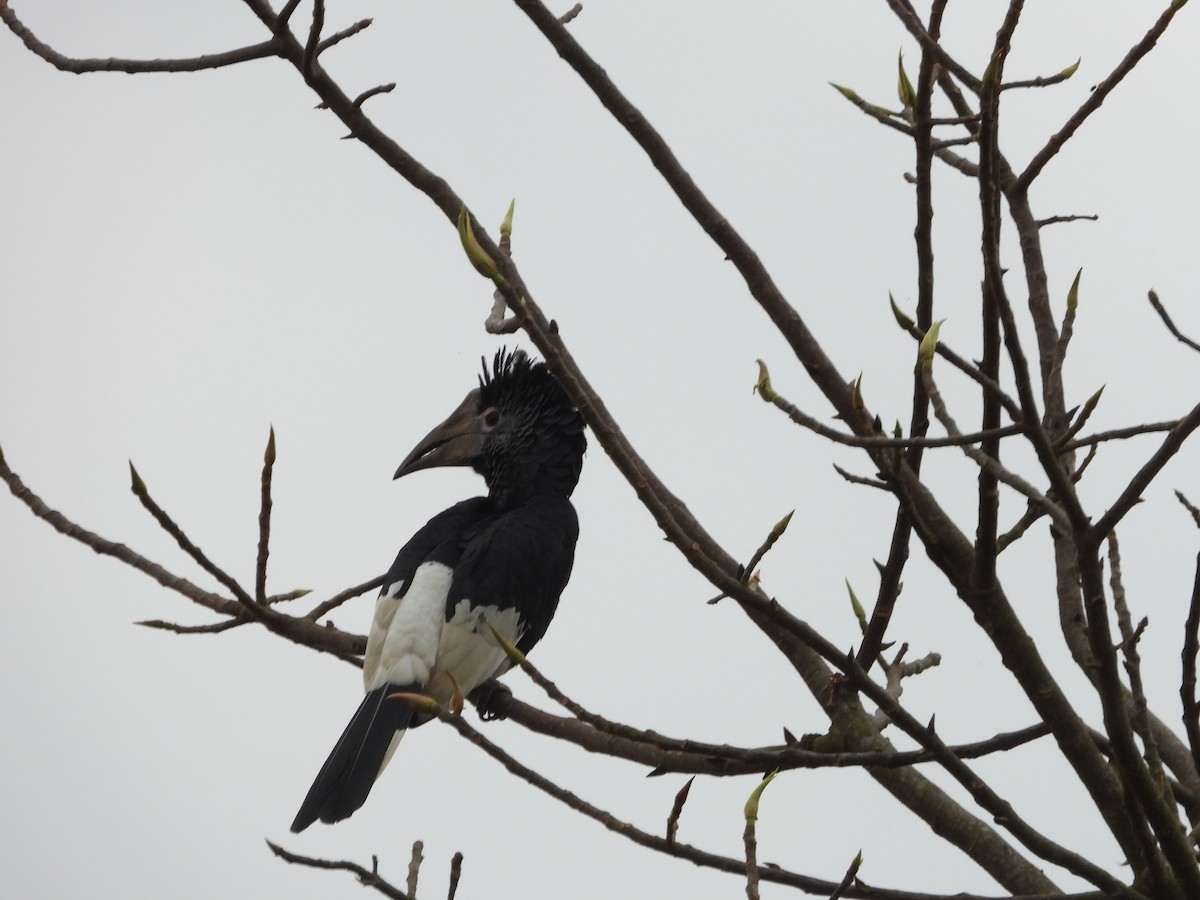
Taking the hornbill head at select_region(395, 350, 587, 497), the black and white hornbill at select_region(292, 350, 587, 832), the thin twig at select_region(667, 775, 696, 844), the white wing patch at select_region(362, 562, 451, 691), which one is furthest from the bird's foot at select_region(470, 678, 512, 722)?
the thin twig at select_region(667, 775, 696, 844)

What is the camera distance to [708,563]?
181 cm

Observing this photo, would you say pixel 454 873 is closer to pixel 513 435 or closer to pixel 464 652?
pixel 464 652

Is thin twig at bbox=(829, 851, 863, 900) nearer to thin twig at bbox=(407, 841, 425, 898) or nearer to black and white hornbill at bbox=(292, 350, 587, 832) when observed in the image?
thin twig at bbox=(407, 841, 425, 898)

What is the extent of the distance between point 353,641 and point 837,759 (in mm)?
1778

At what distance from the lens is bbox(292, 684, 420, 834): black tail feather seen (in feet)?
11.4

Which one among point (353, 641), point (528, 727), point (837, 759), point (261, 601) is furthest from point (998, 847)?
point (353, 641)

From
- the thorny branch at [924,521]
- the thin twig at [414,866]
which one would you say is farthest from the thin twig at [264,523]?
the thin twig at [414,866]

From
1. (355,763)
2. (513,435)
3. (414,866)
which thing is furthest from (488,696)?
(414,866)

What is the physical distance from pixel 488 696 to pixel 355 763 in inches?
23.0

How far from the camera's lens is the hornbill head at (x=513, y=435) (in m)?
4.88

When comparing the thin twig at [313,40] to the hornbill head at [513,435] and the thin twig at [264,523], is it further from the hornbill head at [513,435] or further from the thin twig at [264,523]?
the hornbill head at [513,435]

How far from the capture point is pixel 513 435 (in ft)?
16.3

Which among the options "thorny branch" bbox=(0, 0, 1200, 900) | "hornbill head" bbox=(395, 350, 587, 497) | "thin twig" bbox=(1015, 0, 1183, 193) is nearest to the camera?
"thorny branch" bbox=(0, 0, 1200, 900)

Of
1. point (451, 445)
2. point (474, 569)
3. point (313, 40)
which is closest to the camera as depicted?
point (313, 40)
